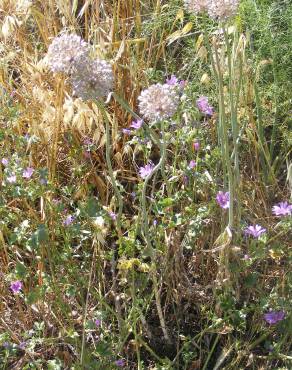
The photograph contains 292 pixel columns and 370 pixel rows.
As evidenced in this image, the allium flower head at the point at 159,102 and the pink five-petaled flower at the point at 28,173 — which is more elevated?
the allium flower head at the point at 159,102

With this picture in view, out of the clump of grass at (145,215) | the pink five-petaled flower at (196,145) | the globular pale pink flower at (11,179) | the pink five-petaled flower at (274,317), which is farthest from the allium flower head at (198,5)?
Answer: the pink five-petaled flower at (274,317)

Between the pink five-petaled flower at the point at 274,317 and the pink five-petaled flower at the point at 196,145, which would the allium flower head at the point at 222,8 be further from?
the pink five-petaled flower at the point at 274,317

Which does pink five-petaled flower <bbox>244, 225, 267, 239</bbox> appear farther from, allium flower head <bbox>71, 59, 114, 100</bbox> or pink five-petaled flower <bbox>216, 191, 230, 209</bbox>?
allium flower head <bbox>71, 59, 114, 100</bbox>

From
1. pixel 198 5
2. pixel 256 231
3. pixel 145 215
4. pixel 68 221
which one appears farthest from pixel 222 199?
pixel 198 5

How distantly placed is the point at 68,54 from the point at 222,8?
289 millimetres

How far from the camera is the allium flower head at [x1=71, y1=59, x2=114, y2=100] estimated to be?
1.06 metres

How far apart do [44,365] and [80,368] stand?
20cm

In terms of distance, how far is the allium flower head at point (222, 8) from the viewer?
115 cm

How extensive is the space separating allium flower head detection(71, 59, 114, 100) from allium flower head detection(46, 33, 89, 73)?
0.5 inches

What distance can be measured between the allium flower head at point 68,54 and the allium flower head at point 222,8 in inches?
9.7

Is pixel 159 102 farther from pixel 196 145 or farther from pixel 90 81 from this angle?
pixel 196 145

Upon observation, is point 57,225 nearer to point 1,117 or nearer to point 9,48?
point 1,117

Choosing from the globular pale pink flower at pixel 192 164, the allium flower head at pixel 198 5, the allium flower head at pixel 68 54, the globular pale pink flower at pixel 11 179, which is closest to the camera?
the allium flower head at pixel 68 54

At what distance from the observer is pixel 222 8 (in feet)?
3.78
